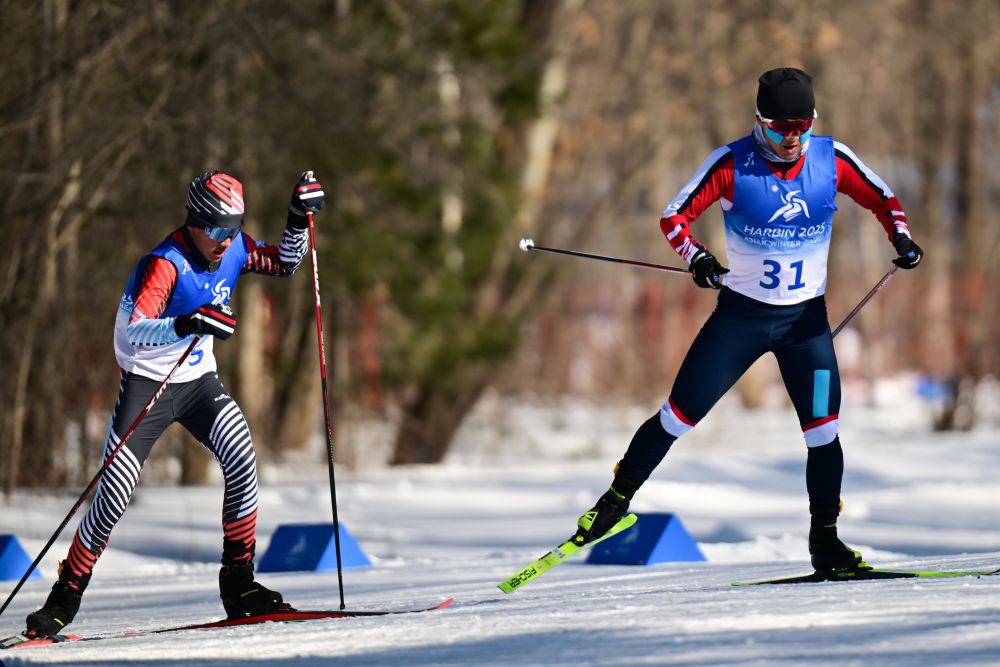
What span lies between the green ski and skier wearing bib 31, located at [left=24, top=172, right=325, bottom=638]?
193 cm

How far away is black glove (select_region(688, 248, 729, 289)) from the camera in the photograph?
5.05 metres

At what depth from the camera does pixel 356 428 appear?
15227mm

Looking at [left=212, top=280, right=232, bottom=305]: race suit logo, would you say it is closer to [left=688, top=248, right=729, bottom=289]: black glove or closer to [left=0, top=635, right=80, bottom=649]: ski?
[left=0, top=635, right=80, bottom=649]: ski

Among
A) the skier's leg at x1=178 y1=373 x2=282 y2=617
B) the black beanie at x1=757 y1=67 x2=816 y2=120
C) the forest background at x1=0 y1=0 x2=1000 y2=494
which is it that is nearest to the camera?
the black beanie at x1=757 y1=67 x2=816 y2=120

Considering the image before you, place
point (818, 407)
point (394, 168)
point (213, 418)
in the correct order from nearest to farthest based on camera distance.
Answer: point (818, 407) → point (213, 418) → point (394, 168)

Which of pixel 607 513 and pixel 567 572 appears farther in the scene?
pixel 567 572

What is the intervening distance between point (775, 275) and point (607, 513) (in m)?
1.13

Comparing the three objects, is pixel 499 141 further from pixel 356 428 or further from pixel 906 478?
pixel 906 478

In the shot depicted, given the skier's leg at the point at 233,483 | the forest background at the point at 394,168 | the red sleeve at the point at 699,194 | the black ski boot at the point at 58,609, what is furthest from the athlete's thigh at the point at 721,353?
the forest background at the point at 394,168

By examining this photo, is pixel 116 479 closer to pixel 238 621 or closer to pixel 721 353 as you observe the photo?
pixel 238 621

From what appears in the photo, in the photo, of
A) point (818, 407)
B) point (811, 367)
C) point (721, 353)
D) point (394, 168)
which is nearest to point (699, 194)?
point (721, 353)

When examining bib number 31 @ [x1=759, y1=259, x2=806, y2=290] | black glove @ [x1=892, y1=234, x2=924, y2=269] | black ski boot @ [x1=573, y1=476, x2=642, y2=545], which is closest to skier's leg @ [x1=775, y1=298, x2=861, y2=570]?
bib number 31 @ [x1=759, y1=259, x2=806, y2=290]

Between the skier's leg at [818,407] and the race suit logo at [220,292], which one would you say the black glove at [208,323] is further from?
the skier's leg at [818,407]

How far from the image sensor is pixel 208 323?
15.9 ft
